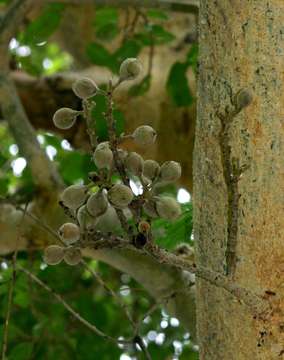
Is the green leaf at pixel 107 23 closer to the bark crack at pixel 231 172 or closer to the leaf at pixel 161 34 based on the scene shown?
the leaf at pixel 161 34

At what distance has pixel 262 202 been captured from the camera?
0.99 m

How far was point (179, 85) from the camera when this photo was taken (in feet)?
7.27

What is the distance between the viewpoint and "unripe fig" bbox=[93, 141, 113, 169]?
912 millimetres

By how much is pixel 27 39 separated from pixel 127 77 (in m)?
1.61

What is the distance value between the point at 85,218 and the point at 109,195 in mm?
70

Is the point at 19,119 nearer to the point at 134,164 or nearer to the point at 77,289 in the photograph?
the point at 77,289

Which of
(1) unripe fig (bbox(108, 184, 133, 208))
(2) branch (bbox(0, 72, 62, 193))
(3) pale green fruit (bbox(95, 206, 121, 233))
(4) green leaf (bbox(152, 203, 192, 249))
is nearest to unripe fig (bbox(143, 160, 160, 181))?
(1) unripe fig (bbox(108, 184, 133, 208))

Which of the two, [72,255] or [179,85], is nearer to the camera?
[72,255]

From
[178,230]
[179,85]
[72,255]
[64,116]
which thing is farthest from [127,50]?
[72,255]

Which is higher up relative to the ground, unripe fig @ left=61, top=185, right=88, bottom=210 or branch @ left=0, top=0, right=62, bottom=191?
unripe fig @ left=61, top=185, right=88, bottom=210

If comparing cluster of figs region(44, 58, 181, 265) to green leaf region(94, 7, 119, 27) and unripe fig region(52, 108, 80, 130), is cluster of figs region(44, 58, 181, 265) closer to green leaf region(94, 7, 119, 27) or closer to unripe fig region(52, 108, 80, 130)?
unripe fig region(52, 108, 80, 130)

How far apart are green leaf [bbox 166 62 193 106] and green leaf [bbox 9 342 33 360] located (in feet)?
2.42

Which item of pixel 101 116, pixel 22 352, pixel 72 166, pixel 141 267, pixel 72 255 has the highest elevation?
pixel 72 255

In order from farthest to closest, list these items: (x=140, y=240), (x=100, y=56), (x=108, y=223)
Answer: (x=100, y=56), (x=108, y=223), (x=140, y=240)
